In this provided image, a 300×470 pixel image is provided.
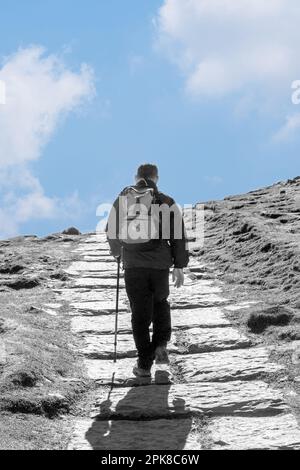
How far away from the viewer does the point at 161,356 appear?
7.74 m

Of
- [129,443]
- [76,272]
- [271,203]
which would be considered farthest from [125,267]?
[271,203]

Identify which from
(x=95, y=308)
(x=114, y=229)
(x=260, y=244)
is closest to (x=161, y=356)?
(x=114, y=229)

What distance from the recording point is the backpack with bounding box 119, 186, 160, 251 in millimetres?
7484

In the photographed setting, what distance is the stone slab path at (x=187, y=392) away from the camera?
5.68 meters

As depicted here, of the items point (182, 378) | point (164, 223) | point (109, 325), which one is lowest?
point (182, 378)

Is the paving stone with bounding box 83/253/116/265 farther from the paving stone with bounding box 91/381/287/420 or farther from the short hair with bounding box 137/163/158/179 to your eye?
the paving stone with bounding box 91/381/287/420

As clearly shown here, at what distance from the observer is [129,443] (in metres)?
5.61

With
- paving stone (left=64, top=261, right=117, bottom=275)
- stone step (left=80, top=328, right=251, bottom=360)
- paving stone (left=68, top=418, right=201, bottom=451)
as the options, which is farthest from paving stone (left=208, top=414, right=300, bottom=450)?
paving stone (left=64, top=261, right=117, bottom=275)

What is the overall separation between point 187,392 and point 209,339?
69.6 inches

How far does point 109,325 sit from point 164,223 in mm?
Answer: 2363

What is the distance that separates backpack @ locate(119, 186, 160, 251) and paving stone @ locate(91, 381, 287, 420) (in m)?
1.52

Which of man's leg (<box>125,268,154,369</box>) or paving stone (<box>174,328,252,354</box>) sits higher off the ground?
man's leg (<box>125,268,154,369</box>)

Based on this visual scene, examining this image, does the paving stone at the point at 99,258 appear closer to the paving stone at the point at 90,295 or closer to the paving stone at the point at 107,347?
the paving stone at the point at 90,295
